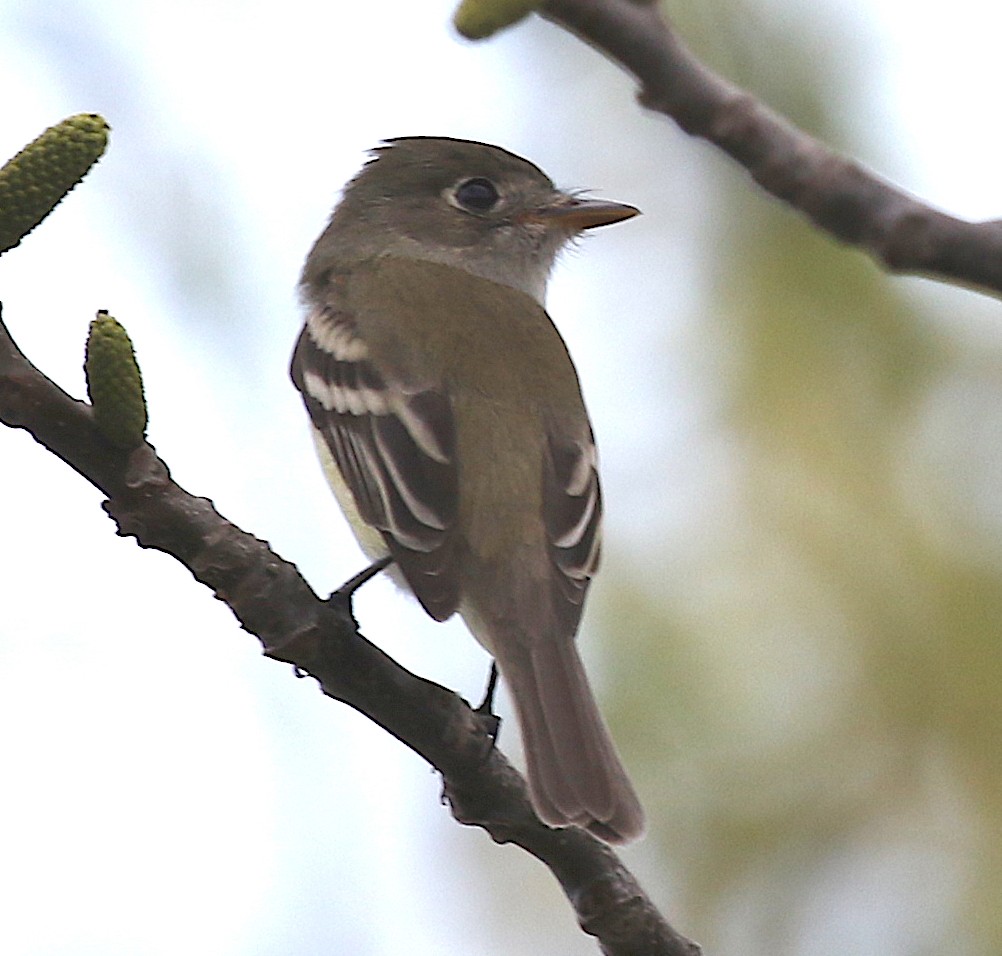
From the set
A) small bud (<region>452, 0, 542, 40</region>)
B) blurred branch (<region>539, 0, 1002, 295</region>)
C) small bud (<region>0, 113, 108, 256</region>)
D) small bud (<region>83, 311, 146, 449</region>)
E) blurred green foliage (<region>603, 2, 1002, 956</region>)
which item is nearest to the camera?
blurred branch (<region>539, 0, 1002, 295</region>)

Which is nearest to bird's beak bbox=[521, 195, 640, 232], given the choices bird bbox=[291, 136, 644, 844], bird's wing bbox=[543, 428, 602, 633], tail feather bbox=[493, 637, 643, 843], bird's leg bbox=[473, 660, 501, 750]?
bird bbox=[291, 136, 644, 844]

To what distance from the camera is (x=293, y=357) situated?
4.96 metres

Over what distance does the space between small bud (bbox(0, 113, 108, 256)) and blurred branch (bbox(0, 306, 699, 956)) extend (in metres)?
0.26

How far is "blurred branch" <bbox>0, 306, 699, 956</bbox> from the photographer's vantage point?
96.7 inches

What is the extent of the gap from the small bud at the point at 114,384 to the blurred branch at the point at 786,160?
1.00m

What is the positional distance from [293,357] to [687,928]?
2.05m

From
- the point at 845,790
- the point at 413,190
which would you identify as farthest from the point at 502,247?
the point at 845,790

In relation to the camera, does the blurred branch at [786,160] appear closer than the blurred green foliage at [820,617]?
Yes

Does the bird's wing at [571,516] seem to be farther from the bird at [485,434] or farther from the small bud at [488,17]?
the small bud at [488,17]

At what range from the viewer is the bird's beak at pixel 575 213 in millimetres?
5297

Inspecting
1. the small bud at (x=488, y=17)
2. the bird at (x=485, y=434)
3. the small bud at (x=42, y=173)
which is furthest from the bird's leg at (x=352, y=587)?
the small bud at (x=488, y=17)

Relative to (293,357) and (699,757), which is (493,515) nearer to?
Answer: (293,357)

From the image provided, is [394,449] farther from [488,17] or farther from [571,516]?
[488,17]

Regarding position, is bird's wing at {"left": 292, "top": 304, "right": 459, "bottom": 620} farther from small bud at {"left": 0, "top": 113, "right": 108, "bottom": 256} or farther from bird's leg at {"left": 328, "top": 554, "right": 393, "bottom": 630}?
small bud at {"left": 0, "top": 113, "right": 108, "bottom": 256}
